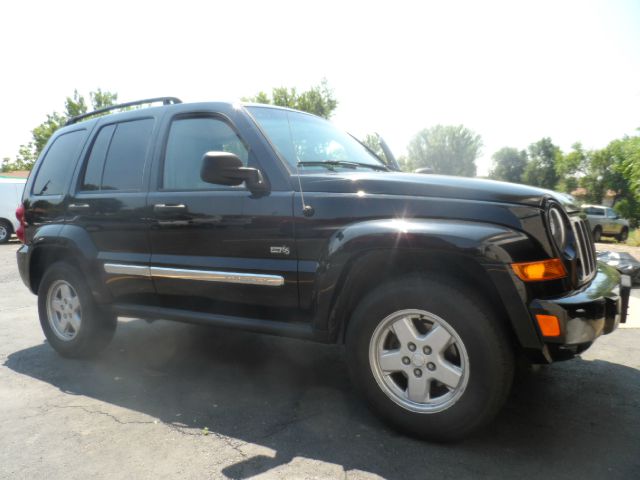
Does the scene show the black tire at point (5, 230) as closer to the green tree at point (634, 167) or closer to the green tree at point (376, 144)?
the green tree at point (376, 144)

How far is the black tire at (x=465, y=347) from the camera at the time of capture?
2496 mm

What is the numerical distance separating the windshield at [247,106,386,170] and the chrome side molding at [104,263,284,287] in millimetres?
747

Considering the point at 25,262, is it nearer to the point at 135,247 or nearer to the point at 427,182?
the point at 135,247

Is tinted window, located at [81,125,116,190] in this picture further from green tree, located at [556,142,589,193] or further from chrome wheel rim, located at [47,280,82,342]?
green tree, located at [556,142,589,193]

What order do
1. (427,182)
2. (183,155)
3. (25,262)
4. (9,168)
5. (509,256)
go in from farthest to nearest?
(9,168) → (25,262) → (183,155) → (427,182) → (509,256)

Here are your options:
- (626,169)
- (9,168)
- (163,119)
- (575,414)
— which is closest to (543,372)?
(575,414)

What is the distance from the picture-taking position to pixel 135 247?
3805mm

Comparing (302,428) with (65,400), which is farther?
(65,400)

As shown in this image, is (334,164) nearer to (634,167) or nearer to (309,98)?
(634,167)

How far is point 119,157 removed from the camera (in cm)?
407

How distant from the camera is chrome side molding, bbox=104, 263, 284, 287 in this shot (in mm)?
3148

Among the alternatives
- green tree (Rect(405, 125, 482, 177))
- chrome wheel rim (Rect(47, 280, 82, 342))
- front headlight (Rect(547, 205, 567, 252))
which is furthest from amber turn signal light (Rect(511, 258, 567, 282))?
green tree (Rect(405, 125, 482, 177))

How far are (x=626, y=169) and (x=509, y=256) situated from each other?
540 inches

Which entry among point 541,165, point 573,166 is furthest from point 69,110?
point 541,165
